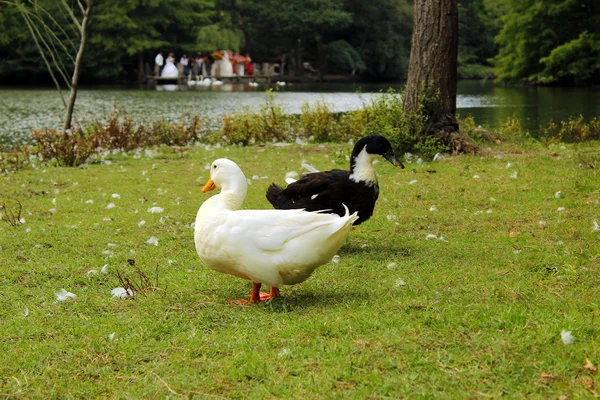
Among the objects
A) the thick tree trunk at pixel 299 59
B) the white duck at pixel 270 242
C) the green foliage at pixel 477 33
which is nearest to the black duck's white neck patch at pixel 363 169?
the white duck at pixel 270 242

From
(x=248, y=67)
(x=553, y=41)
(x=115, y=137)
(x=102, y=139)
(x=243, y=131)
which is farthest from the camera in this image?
(x=248, y=67)

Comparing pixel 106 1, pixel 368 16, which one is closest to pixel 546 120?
pixel 106 1

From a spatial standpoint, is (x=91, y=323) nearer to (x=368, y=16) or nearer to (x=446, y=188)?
(x=446, y=188)

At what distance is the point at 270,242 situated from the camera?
4.91m

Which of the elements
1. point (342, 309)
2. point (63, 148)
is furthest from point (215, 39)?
point (342, 309)

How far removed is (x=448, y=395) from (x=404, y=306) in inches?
54.1

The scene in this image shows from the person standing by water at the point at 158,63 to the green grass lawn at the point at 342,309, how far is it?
2069 inches

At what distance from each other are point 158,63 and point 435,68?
5133 centimetres

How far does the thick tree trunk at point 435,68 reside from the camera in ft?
39.9

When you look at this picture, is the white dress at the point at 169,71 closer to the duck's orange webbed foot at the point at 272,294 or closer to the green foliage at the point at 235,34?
the green foliage at the point at 235,34

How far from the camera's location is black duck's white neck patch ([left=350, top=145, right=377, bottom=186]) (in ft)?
22.4

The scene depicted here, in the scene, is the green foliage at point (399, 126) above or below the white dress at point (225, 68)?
below

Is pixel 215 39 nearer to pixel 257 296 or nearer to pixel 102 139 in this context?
pixel 102 139

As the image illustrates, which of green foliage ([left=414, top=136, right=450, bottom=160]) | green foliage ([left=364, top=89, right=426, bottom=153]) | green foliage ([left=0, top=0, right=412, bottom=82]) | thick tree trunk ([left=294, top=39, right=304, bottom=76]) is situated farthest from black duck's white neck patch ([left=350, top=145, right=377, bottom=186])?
thick tree trunk ([left=294, top=39, right=304, bottom=76])
